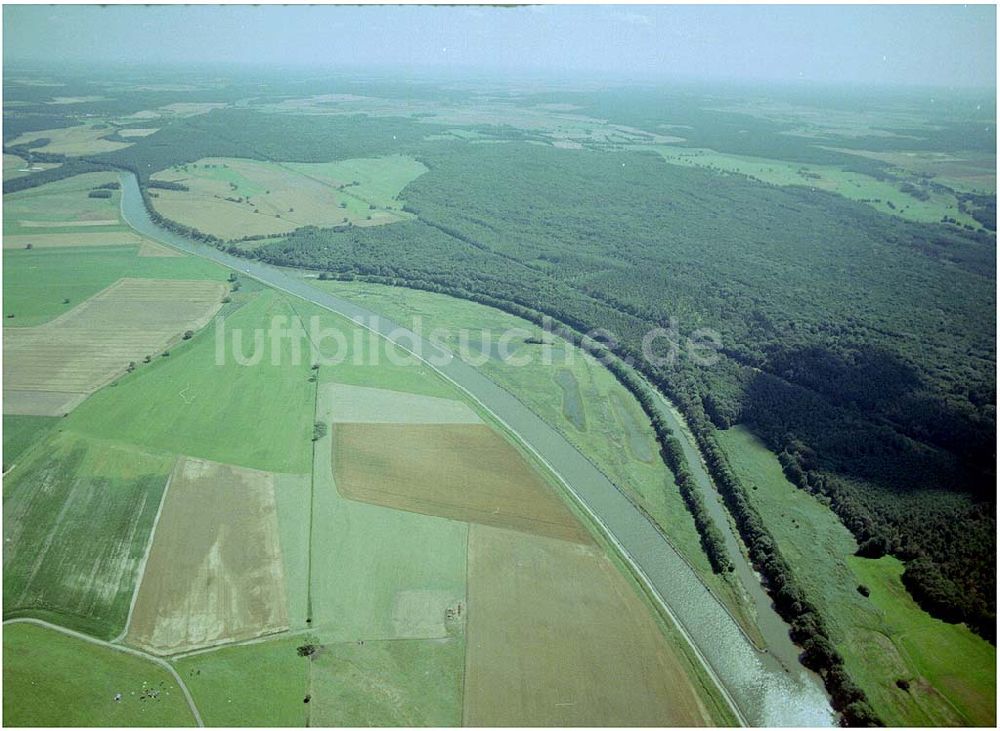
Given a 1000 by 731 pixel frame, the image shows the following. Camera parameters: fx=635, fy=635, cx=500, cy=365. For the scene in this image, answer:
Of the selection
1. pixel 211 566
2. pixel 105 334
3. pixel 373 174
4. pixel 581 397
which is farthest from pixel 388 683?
pixel 373 174

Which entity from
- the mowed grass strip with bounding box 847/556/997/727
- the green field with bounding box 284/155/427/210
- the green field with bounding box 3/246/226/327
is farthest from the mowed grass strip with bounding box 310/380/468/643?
the green field with bounding box 284/155/427/210

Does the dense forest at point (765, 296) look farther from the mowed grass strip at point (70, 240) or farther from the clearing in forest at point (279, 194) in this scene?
the mowed grass strip at point (70, 240)

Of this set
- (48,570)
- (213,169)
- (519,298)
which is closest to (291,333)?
(519,298)

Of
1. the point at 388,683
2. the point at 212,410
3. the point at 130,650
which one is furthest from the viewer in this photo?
the point at 212,410

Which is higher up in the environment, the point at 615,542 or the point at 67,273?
the point at 67,273

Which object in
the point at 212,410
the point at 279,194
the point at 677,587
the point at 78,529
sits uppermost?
the point at 279,194

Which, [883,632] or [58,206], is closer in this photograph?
[883,632]

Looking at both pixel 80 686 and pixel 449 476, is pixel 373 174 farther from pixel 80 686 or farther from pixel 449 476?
pixel 80 686
